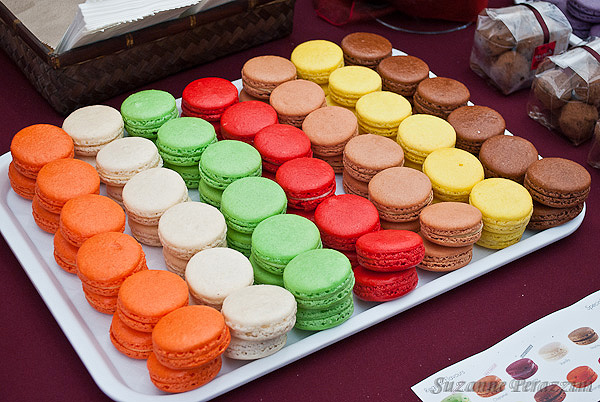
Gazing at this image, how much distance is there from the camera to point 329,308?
1.74 metres

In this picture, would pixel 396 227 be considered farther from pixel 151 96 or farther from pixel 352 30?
pixel 352 30

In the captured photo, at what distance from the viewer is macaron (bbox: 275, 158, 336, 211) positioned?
2.00 metres

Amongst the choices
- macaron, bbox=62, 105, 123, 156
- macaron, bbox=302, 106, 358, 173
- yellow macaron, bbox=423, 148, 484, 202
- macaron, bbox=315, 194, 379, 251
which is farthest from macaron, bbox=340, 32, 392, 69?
macaron, bbox=62, 105, 123, 156

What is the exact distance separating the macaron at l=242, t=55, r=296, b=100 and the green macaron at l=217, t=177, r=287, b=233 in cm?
52

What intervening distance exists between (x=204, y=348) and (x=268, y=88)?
3.68 feet

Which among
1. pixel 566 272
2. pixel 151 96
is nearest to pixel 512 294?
pixel 566 272

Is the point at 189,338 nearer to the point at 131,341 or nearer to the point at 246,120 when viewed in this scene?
the point at 131,341

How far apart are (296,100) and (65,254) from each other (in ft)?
2.97

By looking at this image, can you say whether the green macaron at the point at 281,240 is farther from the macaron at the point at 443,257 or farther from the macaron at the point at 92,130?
the macaron at the point at 92,130

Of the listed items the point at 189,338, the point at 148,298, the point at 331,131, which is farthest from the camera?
the point at 331,131

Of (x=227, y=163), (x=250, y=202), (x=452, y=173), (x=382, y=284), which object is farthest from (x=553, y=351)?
(x=227, y=163)

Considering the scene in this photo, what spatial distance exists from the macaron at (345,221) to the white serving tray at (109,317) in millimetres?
173

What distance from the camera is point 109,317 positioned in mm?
1815

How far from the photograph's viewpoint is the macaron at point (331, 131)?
7.21ft
